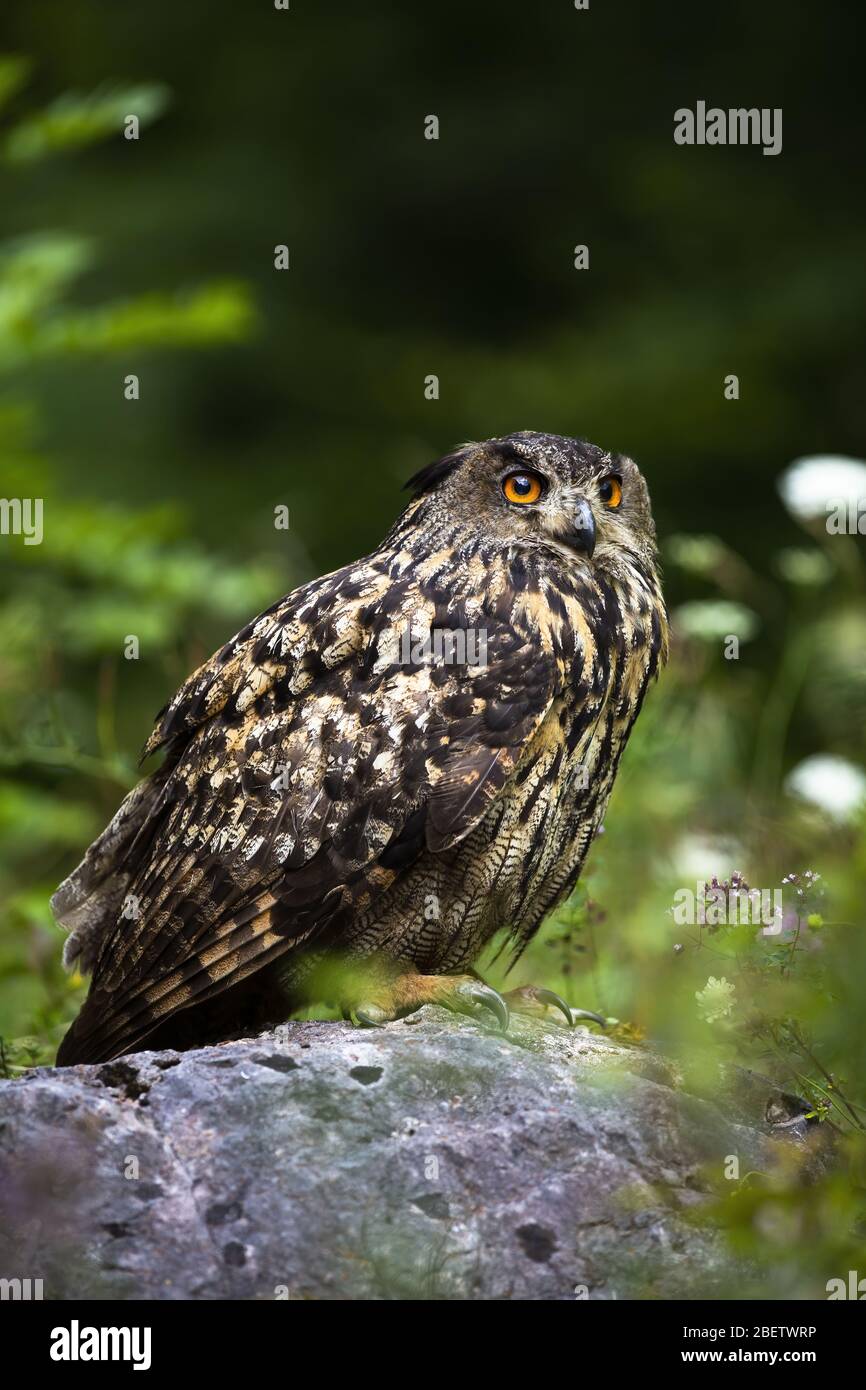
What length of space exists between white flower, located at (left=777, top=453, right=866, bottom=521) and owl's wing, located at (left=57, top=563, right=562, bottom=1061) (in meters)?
1.26

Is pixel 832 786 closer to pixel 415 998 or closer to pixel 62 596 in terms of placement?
pixel 415 998

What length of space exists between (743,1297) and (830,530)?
209 centimetres

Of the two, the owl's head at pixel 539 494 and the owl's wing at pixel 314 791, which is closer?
the owl's wing at pixel 314 791

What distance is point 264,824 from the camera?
288 cm

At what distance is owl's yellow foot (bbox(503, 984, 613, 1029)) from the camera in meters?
3.09

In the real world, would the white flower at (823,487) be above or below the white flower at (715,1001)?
above

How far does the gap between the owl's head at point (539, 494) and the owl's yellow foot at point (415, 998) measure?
35.4 inches

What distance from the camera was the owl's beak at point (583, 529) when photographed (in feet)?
10.2

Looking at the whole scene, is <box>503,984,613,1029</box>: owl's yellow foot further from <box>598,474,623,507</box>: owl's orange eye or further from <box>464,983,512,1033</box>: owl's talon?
<box>598,474,623,507</box>: owl's orange eye

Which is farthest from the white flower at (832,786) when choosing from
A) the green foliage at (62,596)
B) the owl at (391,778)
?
the green foliage at (62,596)

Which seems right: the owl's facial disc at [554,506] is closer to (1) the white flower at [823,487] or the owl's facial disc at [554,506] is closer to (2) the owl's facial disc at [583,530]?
(2) the owl's facial disc at [583,530]

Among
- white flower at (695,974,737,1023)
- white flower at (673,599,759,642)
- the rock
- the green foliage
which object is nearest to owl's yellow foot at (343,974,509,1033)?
the rock

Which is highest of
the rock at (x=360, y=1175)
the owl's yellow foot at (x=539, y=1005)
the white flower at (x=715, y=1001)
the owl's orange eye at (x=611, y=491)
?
the owl's orange eye at (x=611, y=491)

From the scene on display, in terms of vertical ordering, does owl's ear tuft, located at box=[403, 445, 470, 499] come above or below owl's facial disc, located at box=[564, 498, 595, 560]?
above
